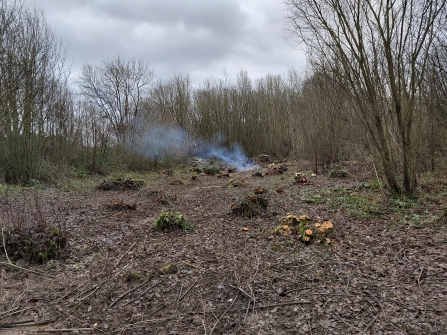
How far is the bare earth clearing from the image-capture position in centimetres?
255

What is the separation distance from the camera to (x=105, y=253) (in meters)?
4.33

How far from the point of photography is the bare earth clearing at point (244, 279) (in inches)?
100

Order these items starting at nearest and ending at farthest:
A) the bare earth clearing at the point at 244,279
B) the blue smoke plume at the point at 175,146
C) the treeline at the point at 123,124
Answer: the bare earth clearing at the point at 244,279
the treeline at the point at 123,124
the blue smoke plume at the point at 175,146

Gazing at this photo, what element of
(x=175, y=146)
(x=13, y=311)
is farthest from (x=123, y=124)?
(x=13, y=311)

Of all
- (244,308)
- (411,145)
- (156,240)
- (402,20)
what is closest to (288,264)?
(244,308)

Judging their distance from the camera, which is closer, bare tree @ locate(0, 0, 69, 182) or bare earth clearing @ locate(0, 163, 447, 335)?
bare earth clearing @ locate(0, 163, 447, 335)

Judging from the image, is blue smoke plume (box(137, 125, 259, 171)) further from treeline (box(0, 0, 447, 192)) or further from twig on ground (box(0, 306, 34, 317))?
twig on ground (box(0, 306, 34, 317))

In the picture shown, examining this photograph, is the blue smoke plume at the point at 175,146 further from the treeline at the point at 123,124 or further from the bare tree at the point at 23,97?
the bare tree at the point at 23,97

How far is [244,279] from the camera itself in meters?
3.29

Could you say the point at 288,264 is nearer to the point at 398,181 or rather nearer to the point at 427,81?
the point at 398,181

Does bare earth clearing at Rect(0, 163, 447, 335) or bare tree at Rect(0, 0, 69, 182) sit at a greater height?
bare tree at Rect(0, 0, 69, 182)

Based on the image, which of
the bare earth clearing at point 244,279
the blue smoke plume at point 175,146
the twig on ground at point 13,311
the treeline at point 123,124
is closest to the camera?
the bare earth clearing at point 244,279

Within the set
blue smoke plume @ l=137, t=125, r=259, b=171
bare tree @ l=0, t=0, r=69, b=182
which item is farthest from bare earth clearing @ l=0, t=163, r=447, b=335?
blue smoke plume @ l=137, t=125, r=259, b=171

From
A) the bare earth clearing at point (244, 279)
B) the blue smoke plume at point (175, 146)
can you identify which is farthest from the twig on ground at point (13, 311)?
the blue smoke plume at point (175, 146)
